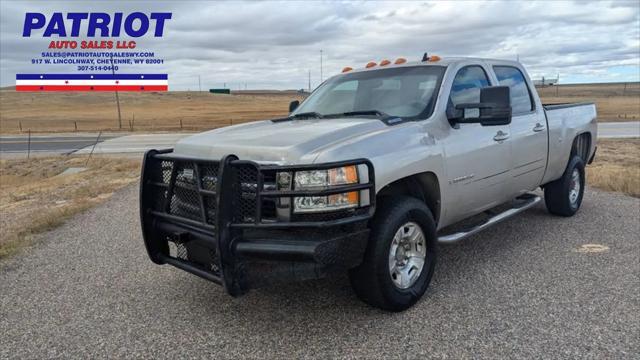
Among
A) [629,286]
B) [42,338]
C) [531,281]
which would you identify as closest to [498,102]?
[531,281]

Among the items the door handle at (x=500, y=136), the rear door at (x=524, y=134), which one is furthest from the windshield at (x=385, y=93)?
the rear door at (x=524, y=134)

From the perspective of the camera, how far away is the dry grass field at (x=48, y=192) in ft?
21.4

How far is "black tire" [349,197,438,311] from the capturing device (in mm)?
3373

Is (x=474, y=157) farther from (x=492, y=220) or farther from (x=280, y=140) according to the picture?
(x=280, y=140)

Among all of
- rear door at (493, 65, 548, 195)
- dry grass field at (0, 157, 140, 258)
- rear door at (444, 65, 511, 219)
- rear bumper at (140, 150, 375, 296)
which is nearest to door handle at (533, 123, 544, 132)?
rear door at (493, 65, 548, 195)

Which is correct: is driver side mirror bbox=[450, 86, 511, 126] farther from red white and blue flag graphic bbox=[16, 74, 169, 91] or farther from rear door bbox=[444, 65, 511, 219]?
red white and blue flag graphic bbox=[16, 74, 169, 91]

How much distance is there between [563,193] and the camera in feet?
20.7

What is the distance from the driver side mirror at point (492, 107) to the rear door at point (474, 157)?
0.18 meters

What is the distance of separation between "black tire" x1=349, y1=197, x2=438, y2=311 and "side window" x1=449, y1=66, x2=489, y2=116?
112cm

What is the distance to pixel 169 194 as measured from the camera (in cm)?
371

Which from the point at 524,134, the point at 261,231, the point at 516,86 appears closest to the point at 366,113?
the point at 261,231

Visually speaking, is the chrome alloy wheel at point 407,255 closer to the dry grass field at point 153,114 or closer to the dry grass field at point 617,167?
the dry grass field at point 617,167

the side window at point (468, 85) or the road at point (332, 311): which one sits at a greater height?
the side window at point (468, 85)

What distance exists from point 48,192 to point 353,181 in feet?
27.9
